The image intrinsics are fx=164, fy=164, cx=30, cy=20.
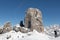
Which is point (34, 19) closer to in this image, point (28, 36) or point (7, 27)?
point (7, 27)

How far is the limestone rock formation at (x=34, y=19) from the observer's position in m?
75.6

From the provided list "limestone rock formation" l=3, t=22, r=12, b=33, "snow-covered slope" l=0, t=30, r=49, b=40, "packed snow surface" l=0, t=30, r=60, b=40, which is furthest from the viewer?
"limestone rock formation" l=3, t=22, r=12, b=33

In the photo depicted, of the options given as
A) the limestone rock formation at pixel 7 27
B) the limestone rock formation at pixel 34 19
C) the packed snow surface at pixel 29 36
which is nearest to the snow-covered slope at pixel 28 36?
the packed snow surface at pixel 29 36

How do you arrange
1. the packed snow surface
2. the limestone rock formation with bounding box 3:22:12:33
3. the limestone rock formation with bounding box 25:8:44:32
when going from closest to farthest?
the packed snow surface, the limestone rock formation with bounding box 3:22:12:33, the limestone rock formation with bounding box 25:8:44:32

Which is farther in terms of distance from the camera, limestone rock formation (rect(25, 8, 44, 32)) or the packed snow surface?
limestone rock formation (rect(25, 8, 44, 32))

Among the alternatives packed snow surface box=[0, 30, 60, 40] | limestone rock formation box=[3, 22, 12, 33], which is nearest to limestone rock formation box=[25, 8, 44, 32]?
limestone rock formation box=[3, 22, 12, 33]

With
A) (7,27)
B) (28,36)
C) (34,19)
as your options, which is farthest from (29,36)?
(34,19)

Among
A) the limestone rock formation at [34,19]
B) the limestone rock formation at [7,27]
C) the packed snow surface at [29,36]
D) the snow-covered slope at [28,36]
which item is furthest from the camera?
the limestone rock formation at [34,19]

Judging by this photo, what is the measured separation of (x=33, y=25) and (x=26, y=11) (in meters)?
9.22

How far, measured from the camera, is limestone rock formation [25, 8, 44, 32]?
7562cm

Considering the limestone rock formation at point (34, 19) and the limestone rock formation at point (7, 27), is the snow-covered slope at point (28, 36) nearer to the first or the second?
the limestone rock formation at point (7, 27)

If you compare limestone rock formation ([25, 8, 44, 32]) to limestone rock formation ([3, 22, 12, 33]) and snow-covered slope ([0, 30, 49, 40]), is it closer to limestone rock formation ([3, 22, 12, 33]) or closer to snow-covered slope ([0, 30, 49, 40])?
limestone rock formation ([3, 22, 12, 33])

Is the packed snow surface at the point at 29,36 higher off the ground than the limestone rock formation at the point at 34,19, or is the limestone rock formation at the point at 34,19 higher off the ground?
the limestone rock formation at the point at 34,19

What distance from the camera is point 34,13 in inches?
3076
